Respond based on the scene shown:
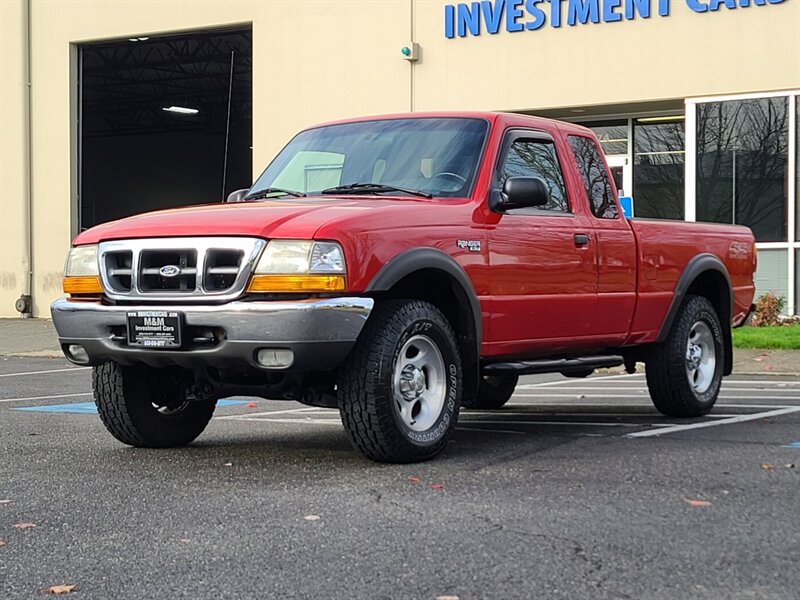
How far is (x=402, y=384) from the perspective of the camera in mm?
6641

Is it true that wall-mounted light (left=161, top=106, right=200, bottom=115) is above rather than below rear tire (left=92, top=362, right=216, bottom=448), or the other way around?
above

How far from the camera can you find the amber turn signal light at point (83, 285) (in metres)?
6.83

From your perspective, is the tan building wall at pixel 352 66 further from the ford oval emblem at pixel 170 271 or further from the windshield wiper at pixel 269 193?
the ford oval emblem at pixel 170 271

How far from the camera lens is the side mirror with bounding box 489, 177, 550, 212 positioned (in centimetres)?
718

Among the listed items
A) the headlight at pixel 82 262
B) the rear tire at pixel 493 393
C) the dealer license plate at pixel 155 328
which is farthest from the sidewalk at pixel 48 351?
the dealer license plate at pixel 155 328

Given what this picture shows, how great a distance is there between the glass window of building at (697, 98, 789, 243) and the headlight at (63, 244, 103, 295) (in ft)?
46.8

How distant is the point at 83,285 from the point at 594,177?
11.7ft

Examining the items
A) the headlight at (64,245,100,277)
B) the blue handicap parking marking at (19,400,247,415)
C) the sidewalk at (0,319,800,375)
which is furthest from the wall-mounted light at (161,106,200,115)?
the headlight at (64,245,100,277)

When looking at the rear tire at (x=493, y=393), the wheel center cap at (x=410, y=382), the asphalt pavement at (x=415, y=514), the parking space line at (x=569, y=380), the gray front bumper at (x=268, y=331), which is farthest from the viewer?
the parking space line at (x=569, y=380)

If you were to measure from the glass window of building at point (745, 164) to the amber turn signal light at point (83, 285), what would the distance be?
46.9 feet

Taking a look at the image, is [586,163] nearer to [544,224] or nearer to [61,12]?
[544,224]

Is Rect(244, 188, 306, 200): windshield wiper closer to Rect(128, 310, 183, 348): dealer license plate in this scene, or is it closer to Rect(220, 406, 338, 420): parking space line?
Rect(128, 310, 183, 348): dealer license plate

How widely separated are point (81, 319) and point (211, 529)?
2111 mm

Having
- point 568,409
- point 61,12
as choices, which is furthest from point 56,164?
point 568,409
